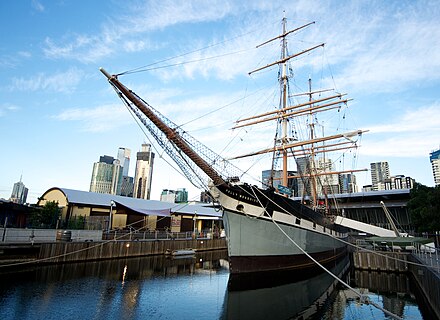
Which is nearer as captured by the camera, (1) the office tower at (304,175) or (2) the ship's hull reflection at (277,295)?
(2) the ship's hull reflection at (277,295)

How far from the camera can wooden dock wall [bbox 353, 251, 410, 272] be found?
61.4 feet

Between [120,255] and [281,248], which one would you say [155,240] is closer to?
[120,255]

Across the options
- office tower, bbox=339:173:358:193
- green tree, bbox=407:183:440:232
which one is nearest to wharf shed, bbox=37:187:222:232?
green tree, bbox=407:183:440:232

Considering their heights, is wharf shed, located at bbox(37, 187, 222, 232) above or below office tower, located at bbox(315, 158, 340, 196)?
below

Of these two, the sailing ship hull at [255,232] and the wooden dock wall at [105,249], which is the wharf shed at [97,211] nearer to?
the wooden dock wall at [105,249]

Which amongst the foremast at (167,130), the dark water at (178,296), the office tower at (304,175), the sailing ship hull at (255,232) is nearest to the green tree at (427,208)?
the dark water at (178,296)

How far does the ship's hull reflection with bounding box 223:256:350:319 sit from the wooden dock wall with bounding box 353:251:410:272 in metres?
4.79

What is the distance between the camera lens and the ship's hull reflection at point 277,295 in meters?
9.78

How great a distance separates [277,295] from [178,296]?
4444mm

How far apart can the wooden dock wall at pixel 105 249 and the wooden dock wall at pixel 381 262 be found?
1654 cm

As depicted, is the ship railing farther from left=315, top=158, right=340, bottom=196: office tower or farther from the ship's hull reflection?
left=315, top=158, right=340, bottom=196: office tower

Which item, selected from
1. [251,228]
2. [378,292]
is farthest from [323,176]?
[251,228]

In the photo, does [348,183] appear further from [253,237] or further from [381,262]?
[253,237]

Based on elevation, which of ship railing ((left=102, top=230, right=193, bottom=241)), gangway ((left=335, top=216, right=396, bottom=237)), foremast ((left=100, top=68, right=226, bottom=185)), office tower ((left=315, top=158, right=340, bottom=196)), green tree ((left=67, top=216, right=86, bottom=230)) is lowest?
ship railing ((left=102, top=230, right=193, bottom=241))
